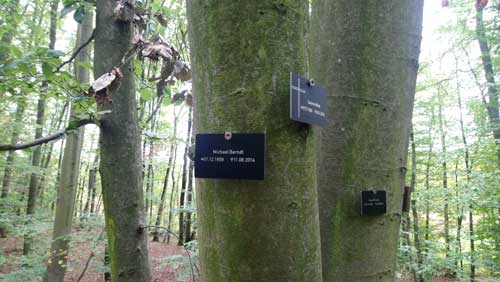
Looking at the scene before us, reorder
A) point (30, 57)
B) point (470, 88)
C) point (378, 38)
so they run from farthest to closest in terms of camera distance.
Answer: point (470, 88) → point (30, 57) → point (378, 38)

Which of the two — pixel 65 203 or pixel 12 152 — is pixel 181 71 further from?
pixel 12 152

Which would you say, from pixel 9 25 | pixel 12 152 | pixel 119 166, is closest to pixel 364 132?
pixel 119 166

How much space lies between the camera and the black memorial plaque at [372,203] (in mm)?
1017

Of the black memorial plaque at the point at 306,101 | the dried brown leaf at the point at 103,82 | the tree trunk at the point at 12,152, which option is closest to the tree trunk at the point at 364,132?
the black memorial plaque at the point at 306,101

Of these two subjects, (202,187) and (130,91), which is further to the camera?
(130,91)

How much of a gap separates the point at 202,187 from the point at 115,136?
1268 mm

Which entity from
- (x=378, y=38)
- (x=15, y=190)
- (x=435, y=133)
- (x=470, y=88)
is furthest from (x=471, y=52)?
(x=15, y=190)

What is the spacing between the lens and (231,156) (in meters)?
0.67

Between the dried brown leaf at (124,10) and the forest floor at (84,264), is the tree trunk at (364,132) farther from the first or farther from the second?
the forest floor at (84,264)

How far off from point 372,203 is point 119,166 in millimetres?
1384

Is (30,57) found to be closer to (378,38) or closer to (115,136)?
(115,136)

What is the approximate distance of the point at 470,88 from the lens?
378 inches

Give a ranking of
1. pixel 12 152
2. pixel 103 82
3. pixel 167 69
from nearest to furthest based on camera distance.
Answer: pixel 103 82, pixel 167 69, pixel 12 152

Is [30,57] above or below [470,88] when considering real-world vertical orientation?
below
